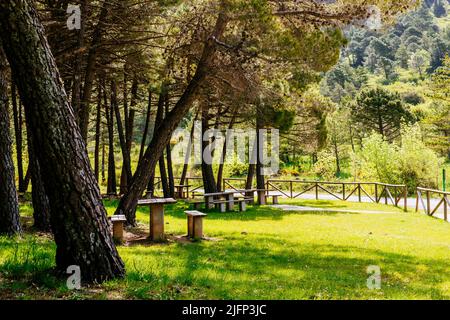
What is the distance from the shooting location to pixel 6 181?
770 cm

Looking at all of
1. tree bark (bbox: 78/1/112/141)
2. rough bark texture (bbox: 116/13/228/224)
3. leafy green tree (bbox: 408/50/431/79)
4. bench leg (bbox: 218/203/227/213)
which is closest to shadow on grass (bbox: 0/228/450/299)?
rough bark texture (bbox: 116/13/228/224)

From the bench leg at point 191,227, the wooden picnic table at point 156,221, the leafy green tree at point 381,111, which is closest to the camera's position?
the wooden picnic table at point 156,221

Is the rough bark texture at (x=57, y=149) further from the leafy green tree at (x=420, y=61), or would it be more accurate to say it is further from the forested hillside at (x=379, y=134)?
the leafy green tree at (x=420, y=61)

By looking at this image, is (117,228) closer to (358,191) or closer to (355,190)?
(355,190)

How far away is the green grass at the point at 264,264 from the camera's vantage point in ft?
15.2

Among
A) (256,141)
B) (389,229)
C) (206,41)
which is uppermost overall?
(206,41)

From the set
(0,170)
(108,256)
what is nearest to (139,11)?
(0,170)

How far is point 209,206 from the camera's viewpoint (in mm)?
17234

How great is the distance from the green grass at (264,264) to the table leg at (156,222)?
46 cm

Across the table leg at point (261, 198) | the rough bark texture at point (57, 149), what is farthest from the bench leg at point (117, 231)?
the table leg at point (261, 198)

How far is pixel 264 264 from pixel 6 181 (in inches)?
175

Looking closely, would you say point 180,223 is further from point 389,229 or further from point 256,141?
point 256,141

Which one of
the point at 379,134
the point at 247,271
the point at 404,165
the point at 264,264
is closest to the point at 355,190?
the point at 404,165

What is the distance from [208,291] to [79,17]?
6362 millimetres
